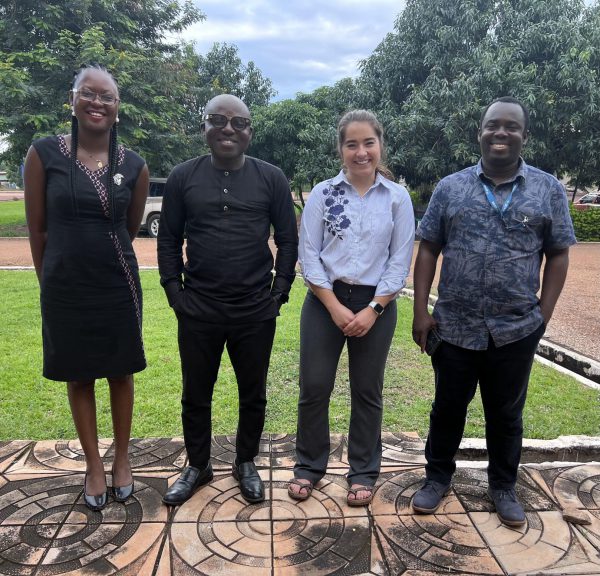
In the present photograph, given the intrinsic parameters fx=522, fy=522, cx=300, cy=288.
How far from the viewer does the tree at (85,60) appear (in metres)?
12.8

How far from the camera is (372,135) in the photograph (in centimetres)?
249

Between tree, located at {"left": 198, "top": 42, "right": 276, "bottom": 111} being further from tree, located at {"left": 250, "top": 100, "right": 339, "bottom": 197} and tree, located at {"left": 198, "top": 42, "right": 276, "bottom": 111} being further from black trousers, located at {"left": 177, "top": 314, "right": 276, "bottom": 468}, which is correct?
black trousers, located at {"left": 177, "top": 314, "right": 276, "bottom": 468}

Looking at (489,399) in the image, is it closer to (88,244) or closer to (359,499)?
(359,499)

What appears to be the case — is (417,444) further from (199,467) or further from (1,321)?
(1,321)

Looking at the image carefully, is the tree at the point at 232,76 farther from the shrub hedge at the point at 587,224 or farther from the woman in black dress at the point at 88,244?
the woman in black dress at the point at 88,244

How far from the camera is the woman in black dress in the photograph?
2.33 metres

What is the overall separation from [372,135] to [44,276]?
1668 millimetres

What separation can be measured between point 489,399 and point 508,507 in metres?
0.53

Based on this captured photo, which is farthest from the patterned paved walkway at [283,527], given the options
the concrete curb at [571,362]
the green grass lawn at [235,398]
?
the concrete curb at [571,362]

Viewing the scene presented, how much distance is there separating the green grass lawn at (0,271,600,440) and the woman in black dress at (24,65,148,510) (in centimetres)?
111

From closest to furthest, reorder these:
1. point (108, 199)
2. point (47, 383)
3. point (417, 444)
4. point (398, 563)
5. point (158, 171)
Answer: point (398, 563) → point (108, 199) → point (417, 444) → point (47, 383) → point (158, 171)

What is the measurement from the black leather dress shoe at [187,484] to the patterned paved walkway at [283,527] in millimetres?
43

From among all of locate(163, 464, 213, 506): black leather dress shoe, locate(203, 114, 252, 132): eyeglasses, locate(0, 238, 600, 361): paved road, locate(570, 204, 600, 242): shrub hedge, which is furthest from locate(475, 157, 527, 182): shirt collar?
locate(570, 204, 600, 242): shrub hedge

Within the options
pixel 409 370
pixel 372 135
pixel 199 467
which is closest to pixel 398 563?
pixel 199 467
